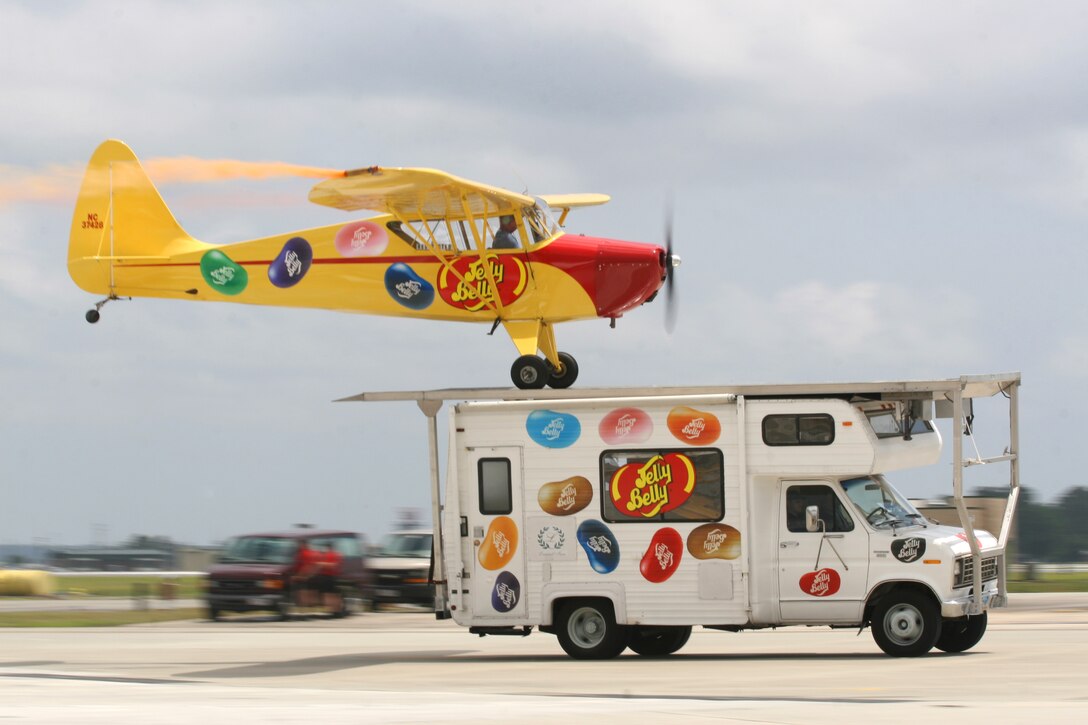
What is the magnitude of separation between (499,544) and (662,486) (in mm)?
1723

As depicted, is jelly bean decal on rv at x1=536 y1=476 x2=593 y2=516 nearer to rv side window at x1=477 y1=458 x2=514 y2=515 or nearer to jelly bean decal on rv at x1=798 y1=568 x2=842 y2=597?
rv side window at x1=477 y1=458 x2=514 y2=515

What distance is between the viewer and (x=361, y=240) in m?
20.3

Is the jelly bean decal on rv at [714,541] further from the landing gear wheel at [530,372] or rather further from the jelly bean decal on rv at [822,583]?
the landing gear wheel at [530,372]

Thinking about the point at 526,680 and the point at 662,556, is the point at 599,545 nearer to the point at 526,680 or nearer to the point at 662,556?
the point at 662,556

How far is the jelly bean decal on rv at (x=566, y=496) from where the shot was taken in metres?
15.3

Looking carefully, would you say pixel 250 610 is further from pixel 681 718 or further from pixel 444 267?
pixel 681 718

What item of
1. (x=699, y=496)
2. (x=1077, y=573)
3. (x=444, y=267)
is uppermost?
(x=444, y=267)

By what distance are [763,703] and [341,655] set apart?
745 centimetres

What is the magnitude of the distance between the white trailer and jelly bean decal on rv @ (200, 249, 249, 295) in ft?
20.1

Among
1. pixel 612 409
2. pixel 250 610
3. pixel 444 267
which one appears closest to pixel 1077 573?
pixel 250 610

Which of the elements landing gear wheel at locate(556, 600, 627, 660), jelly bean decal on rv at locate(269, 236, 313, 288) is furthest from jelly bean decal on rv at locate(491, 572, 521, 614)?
jelly bean decal on rv at locate(269, 236, 313, 288)

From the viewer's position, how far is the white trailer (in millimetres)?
14773

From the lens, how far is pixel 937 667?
13.8m

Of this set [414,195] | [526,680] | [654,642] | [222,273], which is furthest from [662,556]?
[222,273]
